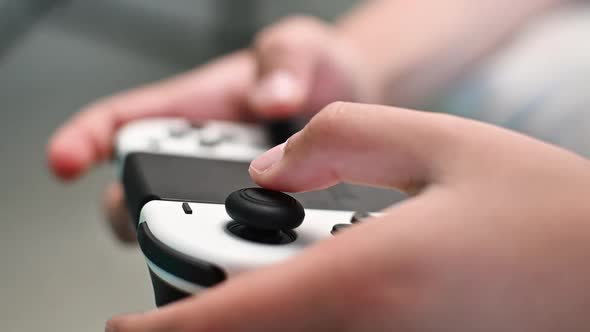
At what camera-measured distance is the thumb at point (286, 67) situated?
1.33 ft

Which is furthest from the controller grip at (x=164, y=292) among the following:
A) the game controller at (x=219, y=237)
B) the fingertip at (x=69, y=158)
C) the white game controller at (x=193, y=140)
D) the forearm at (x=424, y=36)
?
the forearm at (x=424, y=36)

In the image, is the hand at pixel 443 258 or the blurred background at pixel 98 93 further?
the blurred background at pixel 98 93

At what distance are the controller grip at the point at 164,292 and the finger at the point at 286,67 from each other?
0.22m

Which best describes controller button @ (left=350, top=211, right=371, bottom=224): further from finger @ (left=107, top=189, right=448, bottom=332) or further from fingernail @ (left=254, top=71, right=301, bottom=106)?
fingernail @ (left=254, top=71, right=301, bottom=106)

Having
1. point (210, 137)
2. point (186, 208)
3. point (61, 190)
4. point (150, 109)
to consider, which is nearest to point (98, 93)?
point (61, 190)

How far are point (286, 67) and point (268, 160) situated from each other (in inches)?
9.4

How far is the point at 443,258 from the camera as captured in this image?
6.2 inches

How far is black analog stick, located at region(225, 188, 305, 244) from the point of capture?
195 millimetres

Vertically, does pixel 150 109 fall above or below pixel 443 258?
above

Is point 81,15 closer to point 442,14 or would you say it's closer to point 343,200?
point 442,14

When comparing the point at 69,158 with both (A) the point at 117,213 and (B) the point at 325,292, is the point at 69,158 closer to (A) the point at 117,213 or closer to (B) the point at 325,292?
(A) the point at 117,213

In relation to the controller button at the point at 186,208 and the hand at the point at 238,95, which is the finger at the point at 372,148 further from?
the hand at the point at 238,95

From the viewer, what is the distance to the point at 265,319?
0.50 feet

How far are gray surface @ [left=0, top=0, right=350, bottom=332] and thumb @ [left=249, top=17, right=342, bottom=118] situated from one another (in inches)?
4.7
